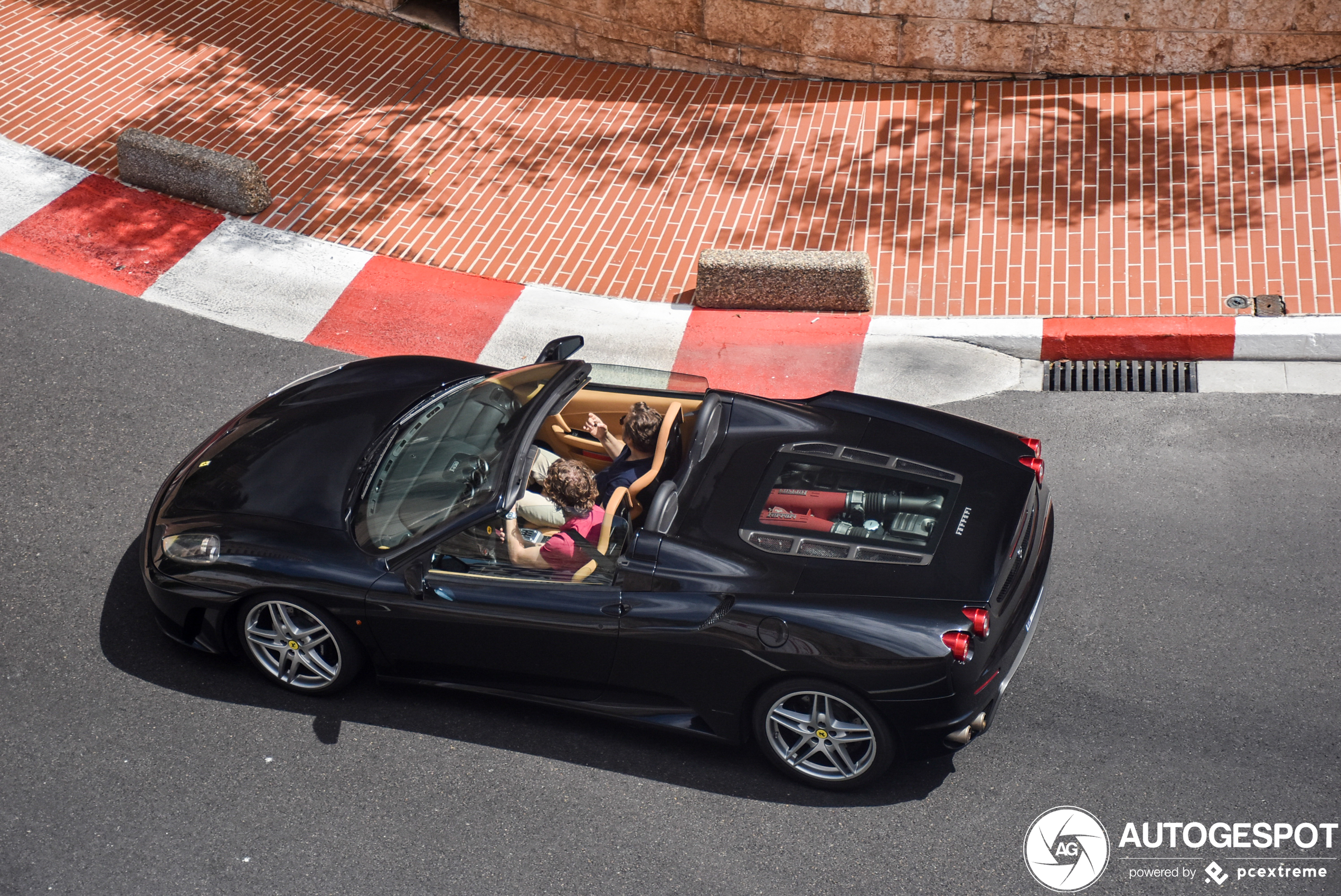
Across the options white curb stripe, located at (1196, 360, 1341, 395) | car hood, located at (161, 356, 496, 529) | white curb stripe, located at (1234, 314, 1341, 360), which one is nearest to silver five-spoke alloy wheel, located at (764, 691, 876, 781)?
car hood, located at (161, 356, 496, 529)

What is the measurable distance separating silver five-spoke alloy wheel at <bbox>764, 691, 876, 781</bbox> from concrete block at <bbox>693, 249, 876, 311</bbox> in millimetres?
3909

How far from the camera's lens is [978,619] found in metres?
4.58

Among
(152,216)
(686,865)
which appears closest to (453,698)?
(686,865)

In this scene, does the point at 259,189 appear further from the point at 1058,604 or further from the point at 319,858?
the point at 1058,604

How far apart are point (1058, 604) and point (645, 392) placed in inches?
89.8

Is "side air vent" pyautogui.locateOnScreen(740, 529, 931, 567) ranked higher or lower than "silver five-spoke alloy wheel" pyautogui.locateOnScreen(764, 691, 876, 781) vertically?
higher

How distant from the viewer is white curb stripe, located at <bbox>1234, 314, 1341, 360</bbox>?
7.36 m

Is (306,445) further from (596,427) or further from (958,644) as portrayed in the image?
(958,644)

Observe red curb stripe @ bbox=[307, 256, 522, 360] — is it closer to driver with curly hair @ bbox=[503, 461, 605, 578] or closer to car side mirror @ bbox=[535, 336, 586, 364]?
car side mirror @ bbox=[535, 336, 586, 364]

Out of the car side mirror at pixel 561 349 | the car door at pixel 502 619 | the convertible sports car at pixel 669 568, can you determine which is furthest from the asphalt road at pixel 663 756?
the car side mirror at pixel 561 349

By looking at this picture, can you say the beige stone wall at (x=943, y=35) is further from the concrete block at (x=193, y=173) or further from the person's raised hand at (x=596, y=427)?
the person's raised hand at (x=596, y=427)

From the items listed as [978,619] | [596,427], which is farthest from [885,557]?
[596,427]

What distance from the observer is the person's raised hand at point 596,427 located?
5.71m

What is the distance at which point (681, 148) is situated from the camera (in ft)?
31.9
